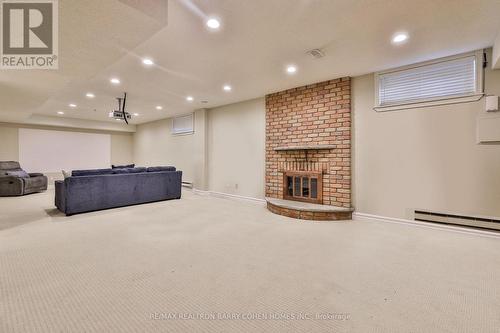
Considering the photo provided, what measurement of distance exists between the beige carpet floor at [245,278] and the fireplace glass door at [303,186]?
0.98 m

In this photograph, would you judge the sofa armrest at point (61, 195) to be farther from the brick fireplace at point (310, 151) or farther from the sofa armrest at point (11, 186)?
the brick fireplace at point (310, 151)

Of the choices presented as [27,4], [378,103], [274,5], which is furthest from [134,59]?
[378,103]

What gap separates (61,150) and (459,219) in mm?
11128

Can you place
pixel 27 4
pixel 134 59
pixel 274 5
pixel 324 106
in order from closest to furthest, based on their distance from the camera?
pixel 27 4 < pixel 274 5 < pixel 134 59 < pixel 324 106

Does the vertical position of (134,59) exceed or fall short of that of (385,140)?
it exceeds it

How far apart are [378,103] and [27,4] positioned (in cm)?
439

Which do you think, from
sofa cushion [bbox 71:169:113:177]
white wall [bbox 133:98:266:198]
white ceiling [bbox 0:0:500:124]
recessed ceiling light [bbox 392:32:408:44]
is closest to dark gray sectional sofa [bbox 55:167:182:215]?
sofa cushion [bbox 71:169:113:177]

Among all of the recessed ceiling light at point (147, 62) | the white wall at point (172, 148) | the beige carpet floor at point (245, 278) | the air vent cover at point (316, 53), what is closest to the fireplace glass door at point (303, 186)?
the beige carpet floor at point (245, 278)

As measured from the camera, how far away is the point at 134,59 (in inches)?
128

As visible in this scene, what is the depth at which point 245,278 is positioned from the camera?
1.93 m

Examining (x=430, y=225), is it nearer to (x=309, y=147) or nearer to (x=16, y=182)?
(x=309, y=147)

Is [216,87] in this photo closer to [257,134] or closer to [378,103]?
[257,134]

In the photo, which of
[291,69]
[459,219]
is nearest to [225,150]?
[291,69]

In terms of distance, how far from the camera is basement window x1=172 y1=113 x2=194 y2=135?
6992 millimetres
